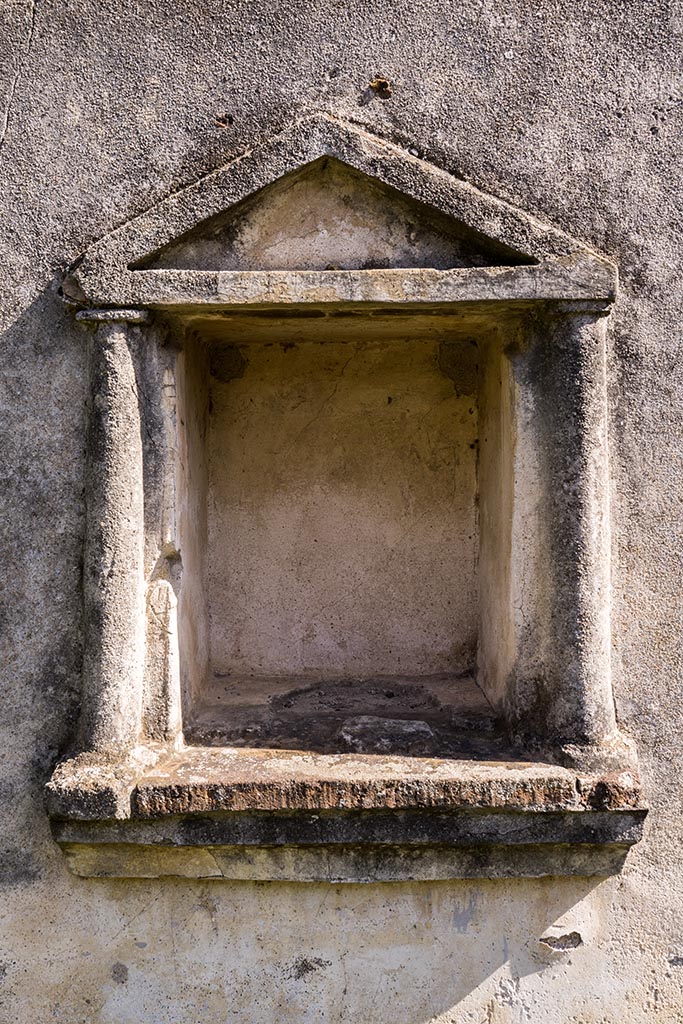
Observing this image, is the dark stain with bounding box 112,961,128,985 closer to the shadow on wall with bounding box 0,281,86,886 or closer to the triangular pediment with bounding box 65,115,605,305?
the shadow on wall with bounding box 0,281,86,886

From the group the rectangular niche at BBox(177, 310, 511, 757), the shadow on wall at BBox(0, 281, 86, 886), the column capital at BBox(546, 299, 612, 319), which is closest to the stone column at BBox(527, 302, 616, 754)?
the column capital at BBox(546, 299, 612, 319)

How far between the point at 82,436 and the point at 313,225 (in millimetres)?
994

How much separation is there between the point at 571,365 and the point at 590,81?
2.99ft

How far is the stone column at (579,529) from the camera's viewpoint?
2.59 metres

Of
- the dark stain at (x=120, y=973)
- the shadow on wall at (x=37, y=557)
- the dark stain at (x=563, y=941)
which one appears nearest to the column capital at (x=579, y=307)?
the shadow on wall at (x=37, y=557)

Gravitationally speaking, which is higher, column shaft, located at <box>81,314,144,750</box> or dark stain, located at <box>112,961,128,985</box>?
column shaft, located at <box>81,314,144,750</box>

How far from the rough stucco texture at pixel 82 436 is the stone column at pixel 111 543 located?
4.4 inches

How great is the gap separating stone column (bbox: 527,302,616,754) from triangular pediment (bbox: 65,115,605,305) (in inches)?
10.3

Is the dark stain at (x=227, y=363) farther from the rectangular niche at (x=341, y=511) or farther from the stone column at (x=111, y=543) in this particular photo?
the stone column at (x=111, y=543)

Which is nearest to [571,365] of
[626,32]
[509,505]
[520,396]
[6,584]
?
[520,396]

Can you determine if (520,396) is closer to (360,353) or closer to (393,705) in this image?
(360,353)

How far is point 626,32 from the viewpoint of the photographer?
267 cm

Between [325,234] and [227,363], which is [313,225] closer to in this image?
[325,234]

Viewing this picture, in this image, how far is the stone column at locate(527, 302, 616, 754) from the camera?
259 cm
